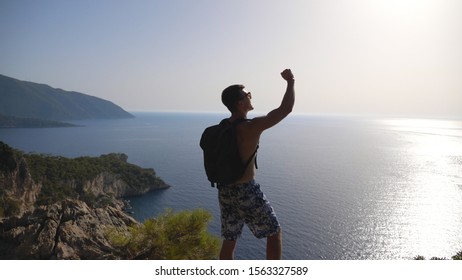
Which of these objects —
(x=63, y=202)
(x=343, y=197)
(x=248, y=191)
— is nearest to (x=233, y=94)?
(x=248, y=191)

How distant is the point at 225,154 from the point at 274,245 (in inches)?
33.5

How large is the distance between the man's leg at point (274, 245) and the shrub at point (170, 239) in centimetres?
408

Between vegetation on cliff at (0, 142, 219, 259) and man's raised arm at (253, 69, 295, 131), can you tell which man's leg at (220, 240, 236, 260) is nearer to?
man's raised arm at (253, 69, 295, 131)

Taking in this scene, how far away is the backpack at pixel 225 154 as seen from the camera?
2381 mm

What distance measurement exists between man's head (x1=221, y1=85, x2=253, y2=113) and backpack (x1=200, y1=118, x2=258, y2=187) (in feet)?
0.39

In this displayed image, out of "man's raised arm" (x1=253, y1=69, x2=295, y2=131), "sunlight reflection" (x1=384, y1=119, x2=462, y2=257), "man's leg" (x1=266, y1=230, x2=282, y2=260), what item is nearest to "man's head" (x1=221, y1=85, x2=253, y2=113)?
"man's raised arm" (x1=253, y1=69, x2=295, y2=131)

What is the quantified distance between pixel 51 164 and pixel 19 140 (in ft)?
232

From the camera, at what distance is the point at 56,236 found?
597 cm

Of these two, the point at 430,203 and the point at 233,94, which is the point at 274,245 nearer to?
the point at 233,94

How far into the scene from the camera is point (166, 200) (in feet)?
157
